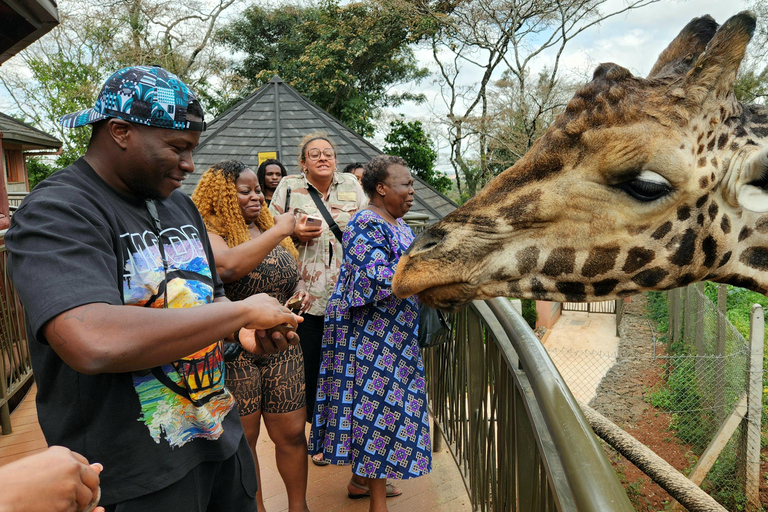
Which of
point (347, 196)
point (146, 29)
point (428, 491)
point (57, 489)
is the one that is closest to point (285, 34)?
point (146, 29)

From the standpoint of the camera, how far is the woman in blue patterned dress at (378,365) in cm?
Result: 318

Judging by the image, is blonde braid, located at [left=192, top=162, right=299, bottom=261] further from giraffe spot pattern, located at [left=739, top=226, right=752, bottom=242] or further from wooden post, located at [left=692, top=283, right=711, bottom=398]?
wooden post, located at [left=692, top=283, right=711, bottom=398]

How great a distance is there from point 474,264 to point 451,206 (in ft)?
30.0

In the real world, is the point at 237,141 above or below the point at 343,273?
above

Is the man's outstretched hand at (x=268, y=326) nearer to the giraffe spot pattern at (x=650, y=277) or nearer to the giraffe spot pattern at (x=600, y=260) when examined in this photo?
the giraffe spot pattern at (x=600, y=260)

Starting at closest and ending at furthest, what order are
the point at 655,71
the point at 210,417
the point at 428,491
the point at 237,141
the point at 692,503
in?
the point at 210,417 < the point at 655,71 < the point at 692,503 < the point at 428,491 < the point at 237,141

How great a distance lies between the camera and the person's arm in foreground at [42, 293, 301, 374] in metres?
1.31

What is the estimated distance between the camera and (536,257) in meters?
1.95

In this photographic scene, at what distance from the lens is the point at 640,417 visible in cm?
944

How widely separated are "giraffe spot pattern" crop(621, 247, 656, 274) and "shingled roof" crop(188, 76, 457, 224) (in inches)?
294

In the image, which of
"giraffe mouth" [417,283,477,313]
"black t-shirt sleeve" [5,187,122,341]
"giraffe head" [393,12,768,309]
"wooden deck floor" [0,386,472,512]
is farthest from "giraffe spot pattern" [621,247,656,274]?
"wooden deck floor" [0,386,472,512]

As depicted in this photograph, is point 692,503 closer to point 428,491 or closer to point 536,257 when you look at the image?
point 428,491

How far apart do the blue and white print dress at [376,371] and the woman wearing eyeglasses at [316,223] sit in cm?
54

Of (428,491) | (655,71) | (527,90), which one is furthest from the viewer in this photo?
(527,90)
